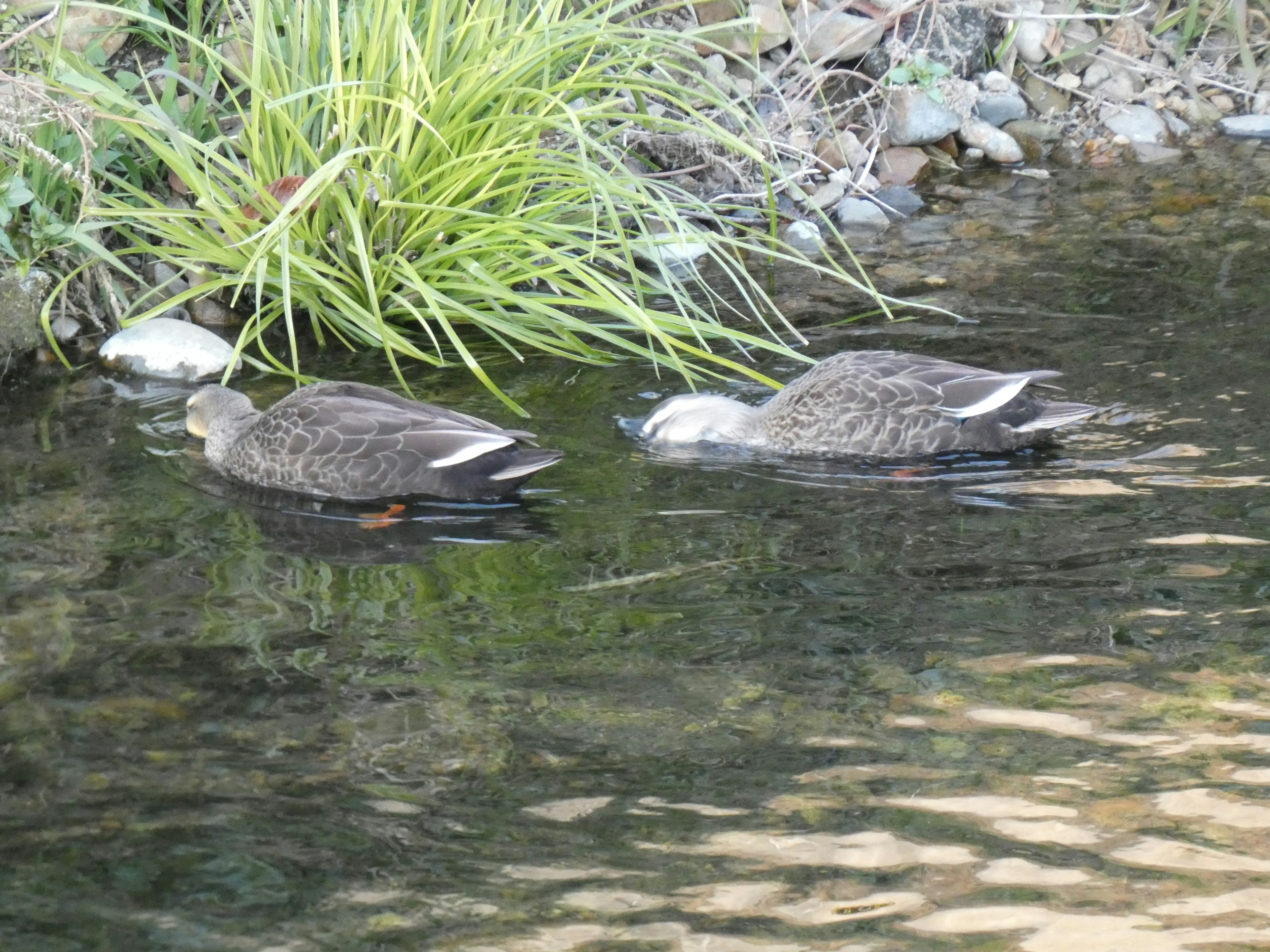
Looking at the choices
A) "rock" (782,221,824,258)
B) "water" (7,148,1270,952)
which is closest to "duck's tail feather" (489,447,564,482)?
"water" (7,148,1270,952)

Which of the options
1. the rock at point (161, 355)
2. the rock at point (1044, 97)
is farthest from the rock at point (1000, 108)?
the rock at point (161, 355)

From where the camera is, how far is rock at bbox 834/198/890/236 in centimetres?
759

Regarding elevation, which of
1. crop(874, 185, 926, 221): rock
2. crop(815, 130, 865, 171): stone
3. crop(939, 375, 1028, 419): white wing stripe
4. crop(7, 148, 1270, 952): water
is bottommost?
crop(7, 148, 1270, 952): water

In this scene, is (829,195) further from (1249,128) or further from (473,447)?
(473,447)

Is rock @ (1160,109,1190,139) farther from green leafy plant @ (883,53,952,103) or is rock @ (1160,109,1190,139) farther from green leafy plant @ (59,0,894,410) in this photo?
green leafy plant @ (59,0,894,410)

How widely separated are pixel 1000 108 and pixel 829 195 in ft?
5.81

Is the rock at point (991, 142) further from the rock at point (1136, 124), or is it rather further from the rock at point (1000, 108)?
the rock at point (1136, 124)

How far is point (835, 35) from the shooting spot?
8578 mm

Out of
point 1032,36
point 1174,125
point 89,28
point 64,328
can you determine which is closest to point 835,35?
point 1032,36

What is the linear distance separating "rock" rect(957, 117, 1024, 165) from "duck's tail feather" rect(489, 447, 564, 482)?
4984 mm

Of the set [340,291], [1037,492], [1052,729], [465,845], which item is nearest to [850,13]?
[340,291]

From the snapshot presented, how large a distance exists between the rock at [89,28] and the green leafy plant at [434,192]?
26.0 inches

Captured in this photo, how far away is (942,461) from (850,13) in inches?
183

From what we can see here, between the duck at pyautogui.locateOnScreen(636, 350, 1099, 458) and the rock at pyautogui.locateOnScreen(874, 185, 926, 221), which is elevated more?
the rock at pyautogui.locateOnScreen(874, 185, 926, 221)
